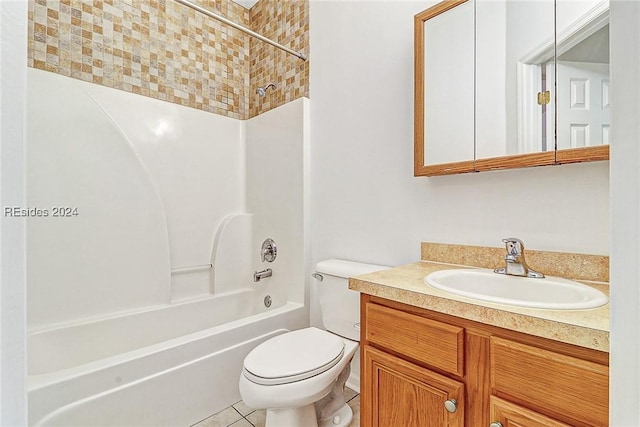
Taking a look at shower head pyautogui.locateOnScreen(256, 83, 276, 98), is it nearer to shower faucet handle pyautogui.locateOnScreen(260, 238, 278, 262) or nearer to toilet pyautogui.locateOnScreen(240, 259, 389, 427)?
shower faucet handle pyautogui.locateOnScreen(260, 238, 278, 262)

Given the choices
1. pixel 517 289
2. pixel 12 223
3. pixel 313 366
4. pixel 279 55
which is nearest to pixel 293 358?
pixel 313 366

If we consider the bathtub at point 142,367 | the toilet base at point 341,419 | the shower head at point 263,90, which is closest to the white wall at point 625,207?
the toilet base at point 341,419

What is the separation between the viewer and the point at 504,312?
770mm

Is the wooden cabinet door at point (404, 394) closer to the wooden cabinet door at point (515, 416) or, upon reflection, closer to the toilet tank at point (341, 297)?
the wooden cabinet door at point (515, 416)

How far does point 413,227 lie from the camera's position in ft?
4.97

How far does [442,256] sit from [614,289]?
3.60 feet

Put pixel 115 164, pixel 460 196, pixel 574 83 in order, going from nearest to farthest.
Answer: pixel 574 83
pixel 460 196
pixel 115 164

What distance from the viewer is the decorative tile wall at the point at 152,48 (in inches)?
69.6

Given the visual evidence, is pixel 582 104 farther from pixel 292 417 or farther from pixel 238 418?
pixel 238 418

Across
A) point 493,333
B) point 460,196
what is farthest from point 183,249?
point 493,333

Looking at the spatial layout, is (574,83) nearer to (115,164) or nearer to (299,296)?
(299,296)

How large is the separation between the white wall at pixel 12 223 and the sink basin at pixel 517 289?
0.93 metres

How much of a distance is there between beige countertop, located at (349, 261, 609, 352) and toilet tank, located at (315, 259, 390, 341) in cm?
44

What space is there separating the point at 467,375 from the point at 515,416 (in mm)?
129
